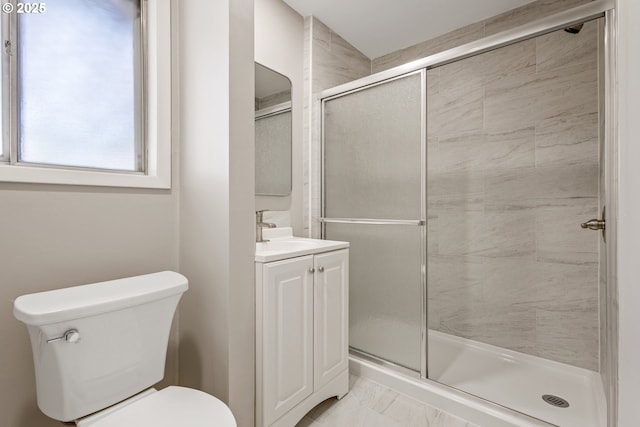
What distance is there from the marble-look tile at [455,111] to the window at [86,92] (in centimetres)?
179

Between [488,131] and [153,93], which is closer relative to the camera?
[153,93]

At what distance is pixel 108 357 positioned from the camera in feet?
3.29

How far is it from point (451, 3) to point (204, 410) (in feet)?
8.44

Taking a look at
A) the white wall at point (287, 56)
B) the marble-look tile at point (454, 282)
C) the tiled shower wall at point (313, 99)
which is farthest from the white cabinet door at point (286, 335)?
the marble-look tile at point (454, 282)

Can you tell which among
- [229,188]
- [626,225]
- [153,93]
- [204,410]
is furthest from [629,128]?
[153,93]

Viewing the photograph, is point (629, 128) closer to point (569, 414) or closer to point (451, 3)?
point (569, 414)

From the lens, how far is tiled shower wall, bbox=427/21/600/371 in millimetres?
1897

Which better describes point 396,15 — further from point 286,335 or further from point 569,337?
point 569,337

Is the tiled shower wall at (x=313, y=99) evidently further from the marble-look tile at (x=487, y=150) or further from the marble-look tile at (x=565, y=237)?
the marble-look tile at (x=565, y=237)

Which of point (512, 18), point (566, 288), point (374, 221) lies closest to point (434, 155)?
point (374, 221)

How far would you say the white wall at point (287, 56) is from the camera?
6.35 feet

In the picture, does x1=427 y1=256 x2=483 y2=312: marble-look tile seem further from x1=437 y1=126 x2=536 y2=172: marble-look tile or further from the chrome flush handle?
the chrome flush handle

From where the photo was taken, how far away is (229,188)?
120 cm

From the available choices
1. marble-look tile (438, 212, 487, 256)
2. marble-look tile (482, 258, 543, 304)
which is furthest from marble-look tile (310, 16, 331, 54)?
marble-look tile (482, 258, 543, 304)
